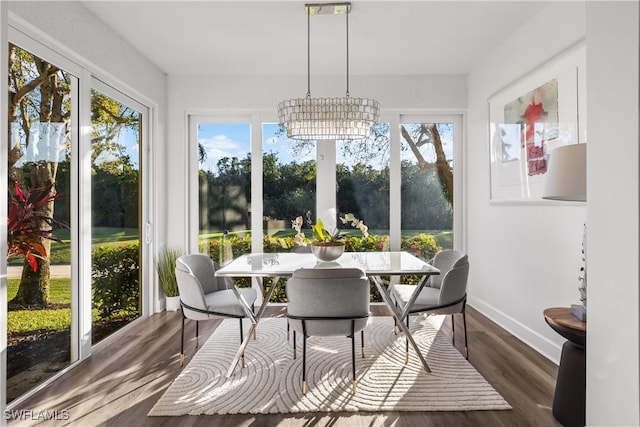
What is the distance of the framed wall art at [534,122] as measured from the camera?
107 inches

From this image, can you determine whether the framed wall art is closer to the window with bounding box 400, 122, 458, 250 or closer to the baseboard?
the window with bounding box 400, 122, 458, 250

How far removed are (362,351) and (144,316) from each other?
7.99 feet

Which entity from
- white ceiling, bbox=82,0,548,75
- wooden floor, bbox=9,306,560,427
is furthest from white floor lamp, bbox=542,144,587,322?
white ceiling, bbox=82,0,548,75

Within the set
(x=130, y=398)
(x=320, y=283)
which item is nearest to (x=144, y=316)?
(x=130, y=398)

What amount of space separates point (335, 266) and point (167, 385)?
4.49 feet

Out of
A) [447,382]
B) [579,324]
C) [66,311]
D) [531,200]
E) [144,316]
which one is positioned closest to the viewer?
[579,324]

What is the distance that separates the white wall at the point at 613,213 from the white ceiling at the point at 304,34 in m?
2.09

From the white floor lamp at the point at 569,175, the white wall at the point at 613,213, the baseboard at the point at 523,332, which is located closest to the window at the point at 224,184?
the baseboard at the point at 523,332

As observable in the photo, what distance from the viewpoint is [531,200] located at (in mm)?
3252

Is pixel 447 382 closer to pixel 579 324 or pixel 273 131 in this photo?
pixel 579 324

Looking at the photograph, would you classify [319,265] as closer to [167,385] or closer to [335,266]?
[335,266]

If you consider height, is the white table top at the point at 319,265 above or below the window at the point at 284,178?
below

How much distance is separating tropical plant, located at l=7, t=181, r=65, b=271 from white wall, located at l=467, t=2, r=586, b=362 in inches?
137

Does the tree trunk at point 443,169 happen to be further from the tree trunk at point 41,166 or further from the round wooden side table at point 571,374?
the tree trunk at point 41,166
